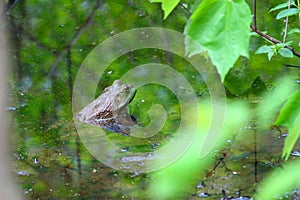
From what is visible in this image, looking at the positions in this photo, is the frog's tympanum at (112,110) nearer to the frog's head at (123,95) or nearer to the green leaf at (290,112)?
the frog's head at (123,95)

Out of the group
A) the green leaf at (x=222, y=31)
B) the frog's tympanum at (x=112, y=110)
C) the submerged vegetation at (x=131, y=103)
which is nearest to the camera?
the green leaf at (x=222, y=31)

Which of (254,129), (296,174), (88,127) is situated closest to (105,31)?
(88,127)

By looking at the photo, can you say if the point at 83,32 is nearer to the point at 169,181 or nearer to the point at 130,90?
the point at 130,90

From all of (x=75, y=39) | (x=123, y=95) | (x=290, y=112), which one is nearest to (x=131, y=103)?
(x=123, y=95)

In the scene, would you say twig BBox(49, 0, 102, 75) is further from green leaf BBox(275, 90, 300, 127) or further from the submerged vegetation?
green leaf BBox(275, 90, 300, 127)

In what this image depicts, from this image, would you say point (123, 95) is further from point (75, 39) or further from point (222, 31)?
point (222, 31)

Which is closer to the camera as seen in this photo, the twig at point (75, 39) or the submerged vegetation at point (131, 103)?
the submerged vegetation at point (131, 103)

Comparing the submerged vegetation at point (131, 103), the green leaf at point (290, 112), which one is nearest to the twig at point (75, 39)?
the submerged vegetation at point (131, 103)

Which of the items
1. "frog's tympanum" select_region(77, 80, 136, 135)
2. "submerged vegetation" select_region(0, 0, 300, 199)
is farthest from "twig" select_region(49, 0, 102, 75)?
"frog's tympanum" select_region(77, 80, 136, 135)
